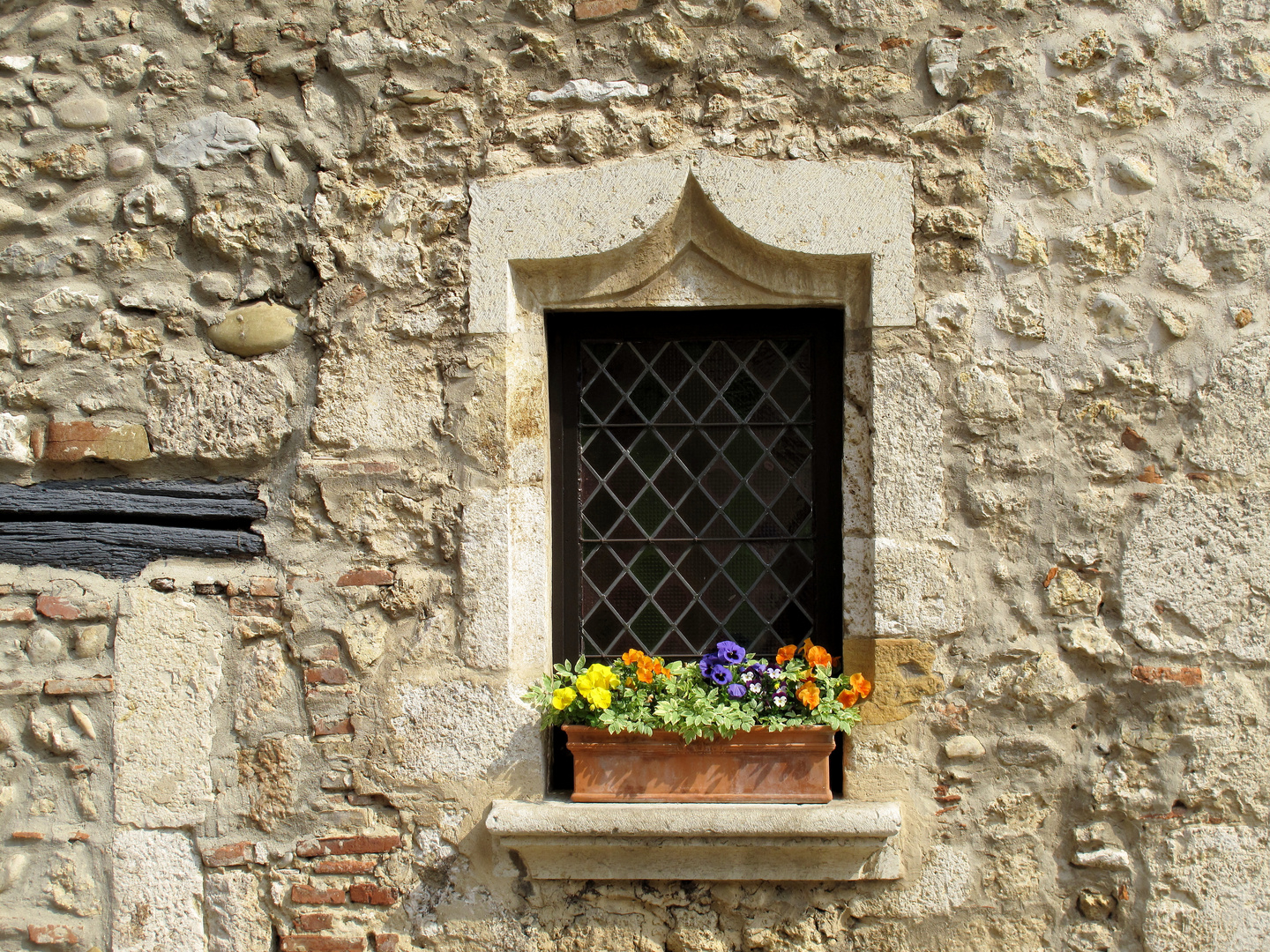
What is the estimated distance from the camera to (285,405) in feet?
7.92

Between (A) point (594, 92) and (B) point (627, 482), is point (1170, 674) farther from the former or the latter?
(A) point (594, 92)

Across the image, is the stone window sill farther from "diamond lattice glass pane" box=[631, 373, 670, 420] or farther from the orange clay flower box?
"diamond lattice glass pane" box=[631, 373, 670, 420]

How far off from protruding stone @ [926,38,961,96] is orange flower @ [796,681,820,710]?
1.62 m

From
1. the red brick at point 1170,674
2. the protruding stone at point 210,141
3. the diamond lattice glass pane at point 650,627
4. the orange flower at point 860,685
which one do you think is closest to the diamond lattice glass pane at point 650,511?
the diamond lattice glass pane at point 650,627

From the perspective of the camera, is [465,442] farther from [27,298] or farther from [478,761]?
[27,298]

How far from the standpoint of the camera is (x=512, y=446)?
2.38 m

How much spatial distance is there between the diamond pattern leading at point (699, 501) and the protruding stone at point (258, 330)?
2.82 ft

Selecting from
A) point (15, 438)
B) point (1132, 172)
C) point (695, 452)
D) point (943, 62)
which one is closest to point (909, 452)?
point (695, 452)

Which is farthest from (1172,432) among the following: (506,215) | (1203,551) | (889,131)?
(506,215)

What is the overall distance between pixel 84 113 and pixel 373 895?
7.67 ft

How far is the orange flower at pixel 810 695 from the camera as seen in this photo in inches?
86.5

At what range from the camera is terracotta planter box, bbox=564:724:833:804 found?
2.23 metres

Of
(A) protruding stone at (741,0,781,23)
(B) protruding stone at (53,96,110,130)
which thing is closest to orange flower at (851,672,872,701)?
(A) protruding stone at (741,0,781,23)

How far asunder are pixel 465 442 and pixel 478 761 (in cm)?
86
